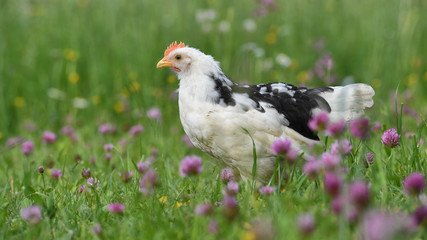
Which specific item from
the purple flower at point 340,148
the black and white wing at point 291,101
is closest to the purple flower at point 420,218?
the purple flower at point 340,148

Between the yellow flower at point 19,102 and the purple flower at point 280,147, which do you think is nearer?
the purple flower at point 280,147

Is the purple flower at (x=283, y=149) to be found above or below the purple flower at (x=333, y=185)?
below

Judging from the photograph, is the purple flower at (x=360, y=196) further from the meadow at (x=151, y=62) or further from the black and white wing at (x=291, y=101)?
the meadow at (x=151, y=62)

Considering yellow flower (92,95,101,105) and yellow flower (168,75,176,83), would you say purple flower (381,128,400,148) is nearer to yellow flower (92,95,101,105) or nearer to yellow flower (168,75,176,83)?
yellow flower (168,75,176,83)

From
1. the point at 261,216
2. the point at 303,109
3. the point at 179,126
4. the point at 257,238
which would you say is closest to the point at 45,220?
the point at 261,216

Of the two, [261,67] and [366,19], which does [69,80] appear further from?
[366,19]

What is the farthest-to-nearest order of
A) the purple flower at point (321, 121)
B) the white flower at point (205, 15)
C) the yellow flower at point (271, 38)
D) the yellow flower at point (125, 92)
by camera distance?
1. the yellow flower at point (271, 38)
2. the white flower at point (205, 15)
3. the yellow flower at point (125, 92)
4. the purple flower at point (321, 121)

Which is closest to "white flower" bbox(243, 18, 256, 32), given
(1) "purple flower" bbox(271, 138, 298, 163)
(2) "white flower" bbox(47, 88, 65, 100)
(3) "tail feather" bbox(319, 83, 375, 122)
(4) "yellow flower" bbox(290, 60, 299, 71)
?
(4) "yellow flower" bbox(290, 60, 299, 71)

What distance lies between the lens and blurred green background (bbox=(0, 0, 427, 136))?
569 centimetres

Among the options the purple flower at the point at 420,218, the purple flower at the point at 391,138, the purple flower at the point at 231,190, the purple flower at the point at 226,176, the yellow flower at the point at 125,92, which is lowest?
the yellow flower at the point at 125,92

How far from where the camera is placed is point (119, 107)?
568 centimetres

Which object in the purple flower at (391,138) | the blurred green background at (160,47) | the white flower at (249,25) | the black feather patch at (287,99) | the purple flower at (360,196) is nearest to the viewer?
the purple flower at (360,196)

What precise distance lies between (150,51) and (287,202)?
3.98m

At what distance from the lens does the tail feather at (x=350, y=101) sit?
3.16 metres
